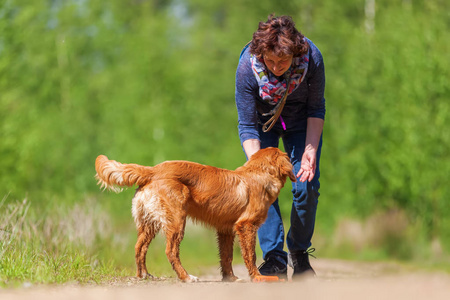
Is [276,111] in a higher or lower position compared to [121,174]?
higher

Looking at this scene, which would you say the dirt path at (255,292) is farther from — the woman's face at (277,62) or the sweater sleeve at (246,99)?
the woman's face at (277,62)

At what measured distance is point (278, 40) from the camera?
5.79 metres

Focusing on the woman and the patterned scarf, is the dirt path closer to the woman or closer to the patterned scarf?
the woman

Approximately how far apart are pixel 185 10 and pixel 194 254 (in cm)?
2008

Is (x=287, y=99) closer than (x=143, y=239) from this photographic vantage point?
No

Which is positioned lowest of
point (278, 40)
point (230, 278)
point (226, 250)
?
point (230, 278)

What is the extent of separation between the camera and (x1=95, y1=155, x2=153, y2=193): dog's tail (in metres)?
5.63

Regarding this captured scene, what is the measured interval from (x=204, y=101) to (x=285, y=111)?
16.0m

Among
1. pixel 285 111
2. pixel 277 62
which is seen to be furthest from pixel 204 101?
pixel 277 62

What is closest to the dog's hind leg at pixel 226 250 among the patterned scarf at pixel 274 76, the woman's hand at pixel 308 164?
the woman's hand at pixel 308 164

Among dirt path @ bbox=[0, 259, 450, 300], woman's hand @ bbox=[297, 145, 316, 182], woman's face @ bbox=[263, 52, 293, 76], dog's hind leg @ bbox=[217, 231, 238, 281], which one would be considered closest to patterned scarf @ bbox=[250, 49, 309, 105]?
woman's face @ bbox=[263, 52, 293, 76]

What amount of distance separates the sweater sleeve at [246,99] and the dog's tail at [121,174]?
115cm

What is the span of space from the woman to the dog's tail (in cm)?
121

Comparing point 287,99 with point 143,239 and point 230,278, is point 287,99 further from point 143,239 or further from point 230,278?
point 143,239
